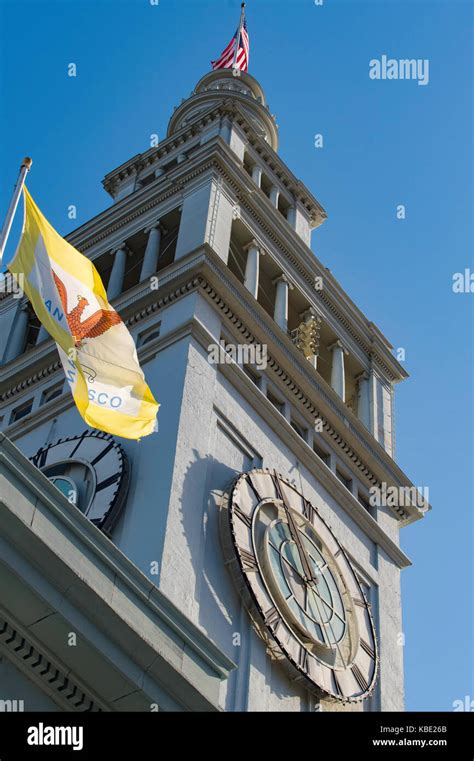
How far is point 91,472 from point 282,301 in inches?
402

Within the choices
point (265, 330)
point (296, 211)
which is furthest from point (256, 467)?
point (296, 211)

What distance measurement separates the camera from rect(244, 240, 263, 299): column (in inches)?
1245

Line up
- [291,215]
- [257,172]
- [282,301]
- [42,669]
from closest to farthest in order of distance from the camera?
[42,669] < [282,301] < [257,172] < [291,215]

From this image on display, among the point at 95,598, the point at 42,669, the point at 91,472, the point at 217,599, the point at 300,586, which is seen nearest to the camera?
the point at 42,669

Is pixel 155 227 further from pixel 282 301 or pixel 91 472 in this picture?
pixel 91 472

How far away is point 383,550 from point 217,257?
7.67m

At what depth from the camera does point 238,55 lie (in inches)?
1873

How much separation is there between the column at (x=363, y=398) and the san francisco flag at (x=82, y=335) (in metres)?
13.8

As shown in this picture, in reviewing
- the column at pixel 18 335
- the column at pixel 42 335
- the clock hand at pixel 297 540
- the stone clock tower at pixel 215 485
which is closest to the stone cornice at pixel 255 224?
the stone clock tower at pixel 215 485

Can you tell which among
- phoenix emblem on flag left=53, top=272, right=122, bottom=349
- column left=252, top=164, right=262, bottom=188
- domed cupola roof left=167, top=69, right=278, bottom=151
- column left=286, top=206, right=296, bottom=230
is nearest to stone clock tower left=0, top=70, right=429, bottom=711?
phoenix emblem on flag left=53, top=272, right=122, bottom=349

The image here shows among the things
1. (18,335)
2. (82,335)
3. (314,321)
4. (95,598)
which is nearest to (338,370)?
(314,321)

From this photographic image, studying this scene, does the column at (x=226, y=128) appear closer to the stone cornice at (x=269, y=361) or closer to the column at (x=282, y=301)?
the column at (x=282, y=301)

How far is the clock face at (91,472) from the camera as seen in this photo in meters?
23.1

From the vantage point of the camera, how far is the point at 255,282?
3186 cm
